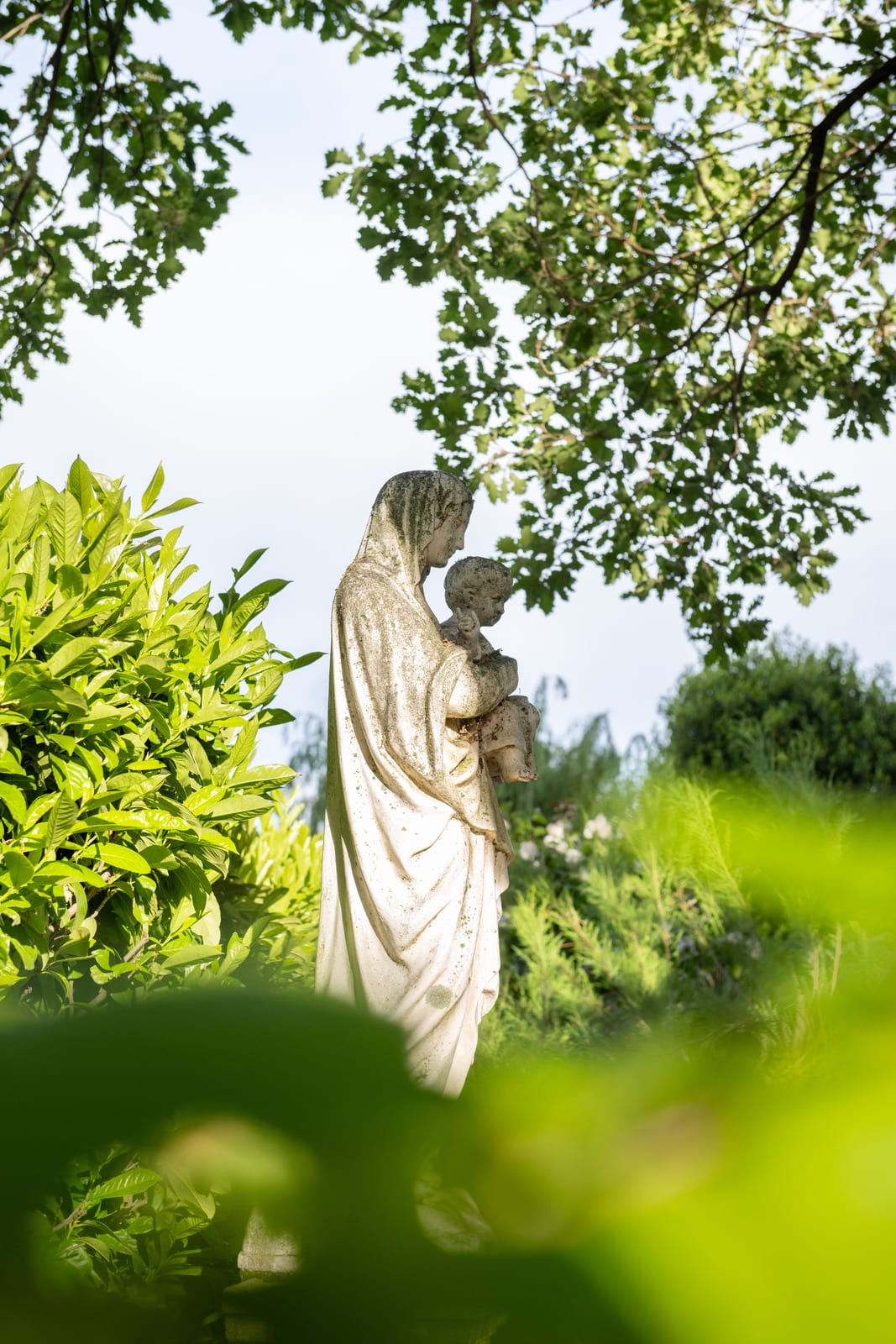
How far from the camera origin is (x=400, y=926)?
3.63 meters

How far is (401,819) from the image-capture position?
3688mm

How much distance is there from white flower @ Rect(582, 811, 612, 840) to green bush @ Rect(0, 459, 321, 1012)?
6.47 metres

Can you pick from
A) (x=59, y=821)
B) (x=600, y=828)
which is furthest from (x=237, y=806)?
(x=600, y=828)

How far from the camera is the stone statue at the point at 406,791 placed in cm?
365

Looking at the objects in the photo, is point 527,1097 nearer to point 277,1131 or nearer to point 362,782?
point 277,1131

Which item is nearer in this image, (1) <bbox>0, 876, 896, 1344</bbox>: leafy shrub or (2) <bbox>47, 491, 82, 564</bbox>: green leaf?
(1) <bbox>0, 876, 896, 1344</bbox>: leafy shrub

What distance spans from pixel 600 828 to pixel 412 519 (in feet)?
22.5

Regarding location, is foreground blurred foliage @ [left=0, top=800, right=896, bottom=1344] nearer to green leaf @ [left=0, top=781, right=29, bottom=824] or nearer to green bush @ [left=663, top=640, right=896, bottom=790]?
green leaf @ [left=0, top=781, right=29, bottom=824]

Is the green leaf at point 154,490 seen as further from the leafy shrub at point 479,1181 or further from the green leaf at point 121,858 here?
the leafy shrub at point 479,1181

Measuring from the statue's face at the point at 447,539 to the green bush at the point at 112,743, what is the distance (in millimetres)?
636

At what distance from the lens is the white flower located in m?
10.3

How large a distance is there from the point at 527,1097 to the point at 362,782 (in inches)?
133

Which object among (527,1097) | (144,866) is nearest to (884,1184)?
(527,1097)

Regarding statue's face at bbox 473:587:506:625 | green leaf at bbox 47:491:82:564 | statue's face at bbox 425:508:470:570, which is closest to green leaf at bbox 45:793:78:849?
green leaf at bbox 47:491:82:564
